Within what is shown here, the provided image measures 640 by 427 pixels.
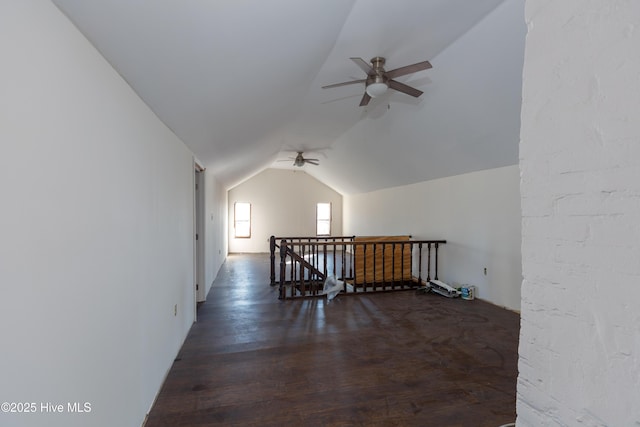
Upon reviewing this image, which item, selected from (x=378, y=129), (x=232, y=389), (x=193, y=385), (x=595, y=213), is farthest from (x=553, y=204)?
(x=378, y=129)

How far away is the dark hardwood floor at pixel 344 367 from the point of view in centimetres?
194

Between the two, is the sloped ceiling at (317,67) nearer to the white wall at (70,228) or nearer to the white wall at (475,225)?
the white wall at (70,228)

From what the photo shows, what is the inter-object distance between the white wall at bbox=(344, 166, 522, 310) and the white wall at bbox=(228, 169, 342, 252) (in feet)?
14.4

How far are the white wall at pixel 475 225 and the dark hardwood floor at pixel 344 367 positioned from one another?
494 mm

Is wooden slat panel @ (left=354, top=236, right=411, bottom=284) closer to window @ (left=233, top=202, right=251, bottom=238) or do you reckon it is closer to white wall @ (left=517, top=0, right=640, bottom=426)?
white wall @ (left=517, top=0, right=640, bottom=426)

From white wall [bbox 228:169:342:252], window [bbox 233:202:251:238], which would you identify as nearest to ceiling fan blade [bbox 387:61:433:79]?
white wall [bbox 228:169:342:252]

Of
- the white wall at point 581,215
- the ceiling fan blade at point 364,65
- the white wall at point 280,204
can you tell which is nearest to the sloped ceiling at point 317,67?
the ceiling fan blade at point 364,65

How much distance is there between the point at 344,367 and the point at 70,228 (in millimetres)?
2246

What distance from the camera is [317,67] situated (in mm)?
2664

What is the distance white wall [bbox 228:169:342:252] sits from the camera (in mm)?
10055

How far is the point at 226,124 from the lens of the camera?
3.01m

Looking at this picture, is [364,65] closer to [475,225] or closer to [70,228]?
[70,228]

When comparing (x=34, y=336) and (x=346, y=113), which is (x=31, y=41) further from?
(x=346, y=113)

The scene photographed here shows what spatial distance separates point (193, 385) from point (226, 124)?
2.38 meters
